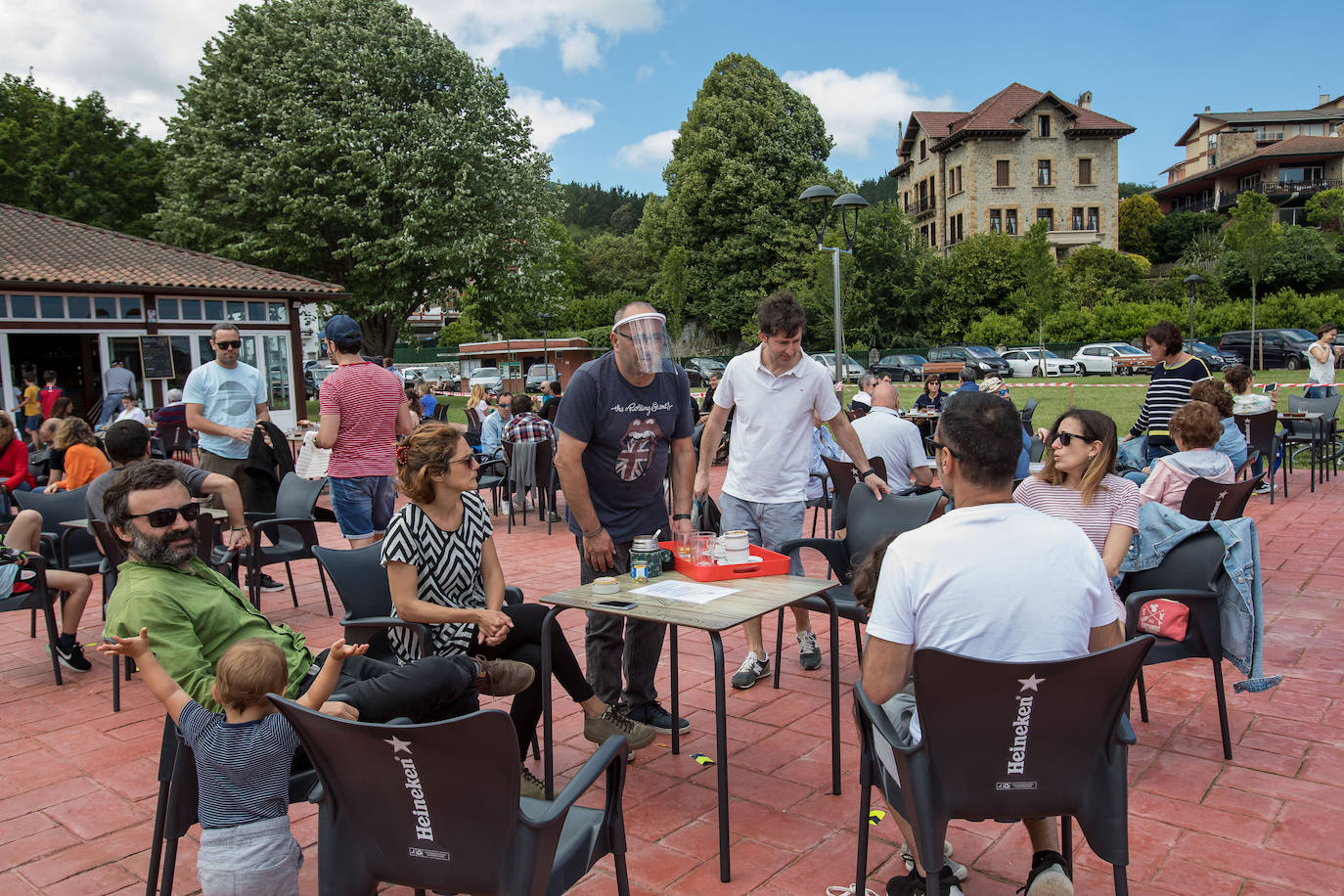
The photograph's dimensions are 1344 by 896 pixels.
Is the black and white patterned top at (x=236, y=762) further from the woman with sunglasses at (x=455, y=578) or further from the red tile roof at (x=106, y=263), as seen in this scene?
the red tile roof at (x=106, y=263)

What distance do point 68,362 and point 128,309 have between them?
1.49 m

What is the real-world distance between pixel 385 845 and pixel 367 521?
3.33 metres

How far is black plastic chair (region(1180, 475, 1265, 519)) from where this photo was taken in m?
3.97

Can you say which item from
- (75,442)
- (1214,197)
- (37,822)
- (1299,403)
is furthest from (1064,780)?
(1214,197)

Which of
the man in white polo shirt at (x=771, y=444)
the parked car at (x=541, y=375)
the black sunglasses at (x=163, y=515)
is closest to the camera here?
the black sunglasses at (x=163, y=515)

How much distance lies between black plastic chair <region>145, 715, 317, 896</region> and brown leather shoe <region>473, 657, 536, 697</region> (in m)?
0.61

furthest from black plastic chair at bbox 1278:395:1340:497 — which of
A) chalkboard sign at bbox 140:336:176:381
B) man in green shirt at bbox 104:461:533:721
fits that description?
chalkboard sign at bbox 140:336:176:381

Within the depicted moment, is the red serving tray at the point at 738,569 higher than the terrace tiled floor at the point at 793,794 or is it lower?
higher

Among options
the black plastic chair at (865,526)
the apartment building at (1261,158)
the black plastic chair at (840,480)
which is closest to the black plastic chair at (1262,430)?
the black plastic chair at (840,480)

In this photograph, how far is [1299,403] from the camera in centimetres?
959

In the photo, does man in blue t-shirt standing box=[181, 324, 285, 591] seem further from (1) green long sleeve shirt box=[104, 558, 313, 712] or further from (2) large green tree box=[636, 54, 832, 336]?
(2) large green tree box=[636, 54, 832, 336]

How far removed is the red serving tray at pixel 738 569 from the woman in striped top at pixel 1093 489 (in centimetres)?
116

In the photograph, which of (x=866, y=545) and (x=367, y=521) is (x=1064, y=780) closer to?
(x=866, y=545)

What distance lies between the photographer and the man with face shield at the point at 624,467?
332 centimetres
